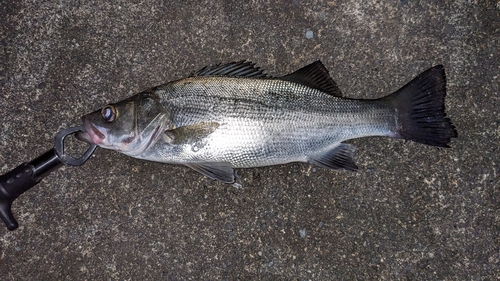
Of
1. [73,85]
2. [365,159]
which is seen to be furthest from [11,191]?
[365,159]

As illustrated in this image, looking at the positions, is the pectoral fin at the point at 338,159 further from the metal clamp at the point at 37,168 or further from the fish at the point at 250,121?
the metal clamp at the point at 37,168

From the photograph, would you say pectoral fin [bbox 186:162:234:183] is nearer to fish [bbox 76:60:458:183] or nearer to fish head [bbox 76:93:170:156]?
fish [bbox 76:60:458:183]

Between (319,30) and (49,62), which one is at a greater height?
(319,30)

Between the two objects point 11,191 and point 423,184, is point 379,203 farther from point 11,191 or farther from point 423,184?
point 11,191

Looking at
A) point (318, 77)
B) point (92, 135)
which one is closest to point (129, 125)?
point (92, 135)

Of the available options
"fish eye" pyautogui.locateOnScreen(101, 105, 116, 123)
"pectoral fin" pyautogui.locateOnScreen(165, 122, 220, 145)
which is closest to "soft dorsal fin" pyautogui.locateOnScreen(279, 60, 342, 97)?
"pectoral fin" pyautogui.locateOnScreen(165, 122, 220, 145)

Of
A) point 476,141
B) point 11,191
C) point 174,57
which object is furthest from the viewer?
point 174,57

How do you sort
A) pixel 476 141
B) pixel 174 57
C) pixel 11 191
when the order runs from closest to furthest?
1. pixel 11 191
2. pixel 476 141
3. pixel 174 57
